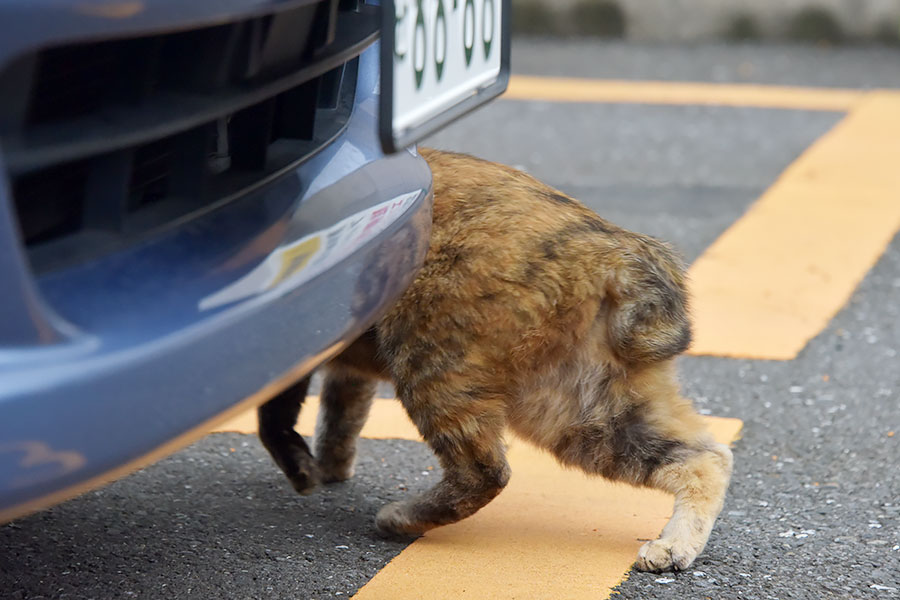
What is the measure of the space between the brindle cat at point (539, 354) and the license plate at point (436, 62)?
1.13ft

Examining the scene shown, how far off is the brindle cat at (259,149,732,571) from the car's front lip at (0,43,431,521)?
40 centimetres

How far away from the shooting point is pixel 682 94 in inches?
342

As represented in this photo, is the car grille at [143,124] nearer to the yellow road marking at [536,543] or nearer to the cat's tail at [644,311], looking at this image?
the cat's tail at [644,311]

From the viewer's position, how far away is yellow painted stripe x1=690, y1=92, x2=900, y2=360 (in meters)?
4.27

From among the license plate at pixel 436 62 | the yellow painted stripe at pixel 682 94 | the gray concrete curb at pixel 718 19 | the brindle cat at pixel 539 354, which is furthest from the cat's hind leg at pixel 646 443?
the gray concrete curb at pixel 718 19

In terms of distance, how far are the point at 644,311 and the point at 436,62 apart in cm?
80

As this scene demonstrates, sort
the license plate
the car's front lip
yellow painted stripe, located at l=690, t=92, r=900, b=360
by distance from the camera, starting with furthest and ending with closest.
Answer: yellow painted stripe, located at l=690, t=92, r=900, b=360, the license plate, the car's front lip

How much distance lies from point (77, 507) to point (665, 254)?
4.90 feet

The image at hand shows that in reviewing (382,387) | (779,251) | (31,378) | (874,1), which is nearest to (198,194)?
(31,378)

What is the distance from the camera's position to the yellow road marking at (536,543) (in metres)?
2.54

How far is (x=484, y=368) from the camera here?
2584 mm

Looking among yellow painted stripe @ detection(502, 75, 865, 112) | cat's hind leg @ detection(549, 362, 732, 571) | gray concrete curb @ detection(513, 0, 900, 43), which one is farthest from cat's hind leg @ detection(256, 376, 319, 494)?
gray concrete curb @ detection(513, 0, 900, 43)

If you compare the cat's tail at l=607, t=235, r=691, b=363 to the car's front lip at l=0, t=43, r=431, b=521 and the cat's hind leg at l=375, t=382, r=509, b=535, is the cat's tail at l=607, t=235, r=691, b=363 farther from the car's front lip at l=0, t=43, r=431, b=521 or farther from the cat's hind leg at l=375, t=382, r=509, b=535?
the car's front lip at l=0, t=43, r=431, b=521

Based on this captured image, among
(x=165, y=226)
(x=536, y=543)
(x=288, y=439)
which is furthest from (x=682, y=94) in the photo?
(x=165, y=226)
